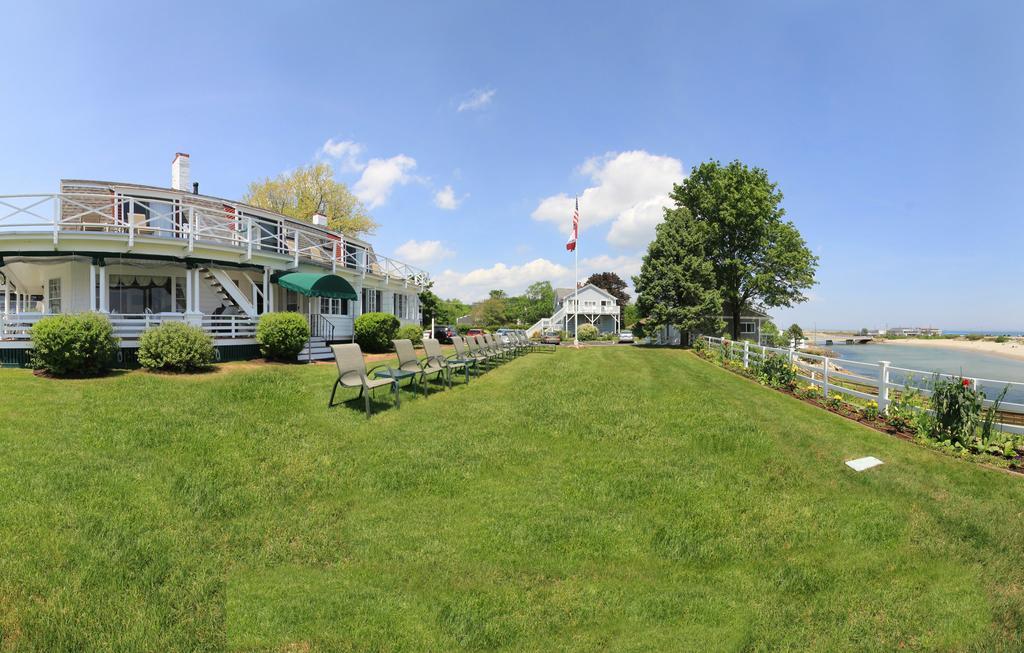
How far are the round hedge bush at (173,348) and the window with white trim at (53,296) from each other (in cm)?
827

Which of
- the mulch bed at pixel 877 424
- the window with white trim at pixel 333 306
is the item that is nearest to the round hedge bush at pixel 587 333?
the window with white trim at pixel 333 306

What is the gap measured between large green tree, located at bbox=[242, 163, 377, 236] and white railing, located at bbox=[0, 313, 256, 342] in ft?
99.8

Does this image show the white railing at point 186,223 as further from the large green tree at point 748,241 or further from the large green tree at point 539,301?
the large green tree at point 539,301

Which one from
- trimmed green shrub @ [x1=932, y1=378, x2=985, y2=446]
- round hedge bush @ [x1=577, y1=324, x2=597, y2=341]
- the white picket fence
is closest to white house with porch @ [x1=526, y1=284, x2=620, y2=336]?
round hedge bush @ [x1=577, y1=324, x2=597, y2=341]

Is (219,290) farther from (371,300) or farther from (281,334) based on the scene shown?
(371,300)

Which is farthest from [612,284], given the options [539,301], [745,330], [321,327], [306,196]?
[321,327]

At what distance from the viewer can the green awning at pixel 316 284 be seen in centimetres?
1658

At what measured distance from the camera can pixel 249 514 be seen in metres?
4.35

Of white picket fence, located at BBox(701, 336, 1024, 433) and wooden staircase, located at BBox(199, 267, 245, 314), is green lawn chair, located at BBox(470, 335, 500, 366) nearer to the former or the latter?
white picket fence, located at BBox(701, 336, 1024, 433)

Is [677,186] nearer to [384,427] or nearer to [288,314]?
[288,314]

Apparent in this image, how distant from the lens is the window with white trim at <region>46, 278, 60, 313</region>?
16.6 metres

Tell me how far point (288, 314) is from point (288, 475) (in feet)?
35.5

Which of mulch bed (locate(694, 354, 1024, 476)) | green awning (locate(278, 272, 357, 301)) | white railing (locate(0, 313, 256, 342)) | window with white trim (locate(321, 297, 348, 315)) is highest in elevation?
green awning (locate(278, 272, 357, 301))

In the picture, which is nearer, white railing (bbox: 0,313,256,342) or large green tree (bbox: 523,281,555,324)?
white railing (bbox: 0,313,256,342)
